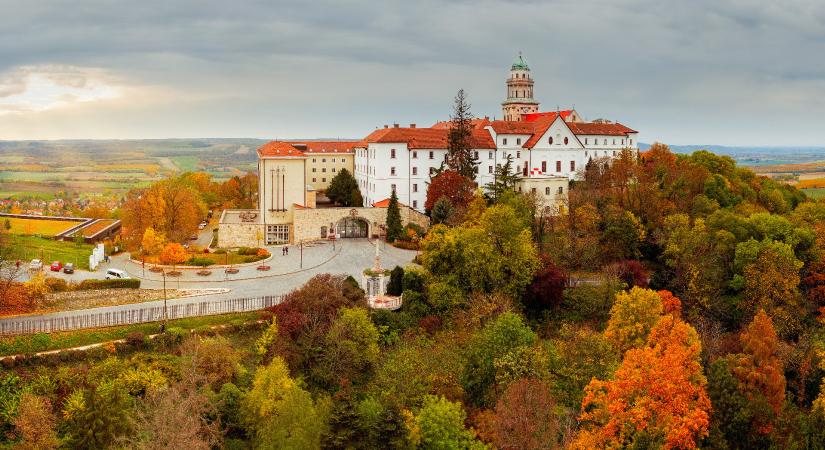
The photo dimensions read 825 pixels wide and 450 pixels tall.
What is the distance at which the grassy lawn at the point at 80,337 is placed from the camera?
87.0 ft

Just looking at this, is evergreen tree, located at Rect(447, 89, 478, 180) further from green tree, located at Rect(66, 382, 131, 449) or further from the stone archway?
green tree, located at Rect(66, 382, 131, 449)

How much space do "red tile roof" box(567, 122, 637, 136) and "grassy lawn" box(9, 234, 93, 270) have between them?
3890 cm

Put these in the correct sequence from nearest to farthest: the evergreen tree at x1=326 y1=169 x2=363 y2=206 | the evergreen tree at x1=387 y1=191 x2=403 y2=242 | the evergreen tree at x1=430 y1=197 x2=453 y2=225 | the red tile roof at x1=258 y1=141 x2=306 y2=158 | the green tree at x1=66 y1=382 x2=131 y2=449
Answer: the green tree at x1=66 y1=382 x2=131 y2=449 → the evergreen tree at x1=430 y1=197 x2=453 y2=225 → the evergreen tree at x1=387 y1=191 x2=403 y2=242 → the red tile roof at x1=258 y1=141 x2=306 y2=158 → the evergreen tree at x1=326 y1=169 x2=363 y2=206

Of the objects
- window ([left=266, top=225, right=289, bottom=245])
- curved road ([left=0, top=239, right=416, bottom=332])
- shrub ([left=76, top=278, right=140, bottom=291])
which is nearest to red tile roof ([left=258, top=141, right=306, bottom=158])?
window ([left=266, top=225, right=289, bottom=245])

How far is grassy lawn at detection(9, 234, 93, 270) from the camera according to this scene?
40.3 meters

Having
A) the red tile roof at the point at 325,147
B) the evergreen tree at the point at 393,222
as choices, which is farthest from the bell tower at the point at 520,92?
the evergreen tree at the point at 393,222

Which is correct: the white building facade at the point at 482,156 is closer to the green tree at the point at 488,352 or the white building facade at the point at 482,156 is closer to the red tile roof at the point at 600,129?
the red tile roof at the point at 600,129

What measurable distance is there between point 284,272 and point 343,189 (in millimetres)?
17253

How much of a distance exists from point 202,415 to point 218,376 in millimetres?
2666

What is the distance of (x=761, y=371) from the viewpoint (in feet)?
82.5

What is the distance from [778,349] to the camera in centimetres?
2820

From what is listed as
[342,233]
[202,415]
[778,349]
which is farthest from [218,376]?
[342,233]

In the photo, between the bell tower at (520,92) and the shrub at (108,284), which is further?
the bell tower at (520,92)

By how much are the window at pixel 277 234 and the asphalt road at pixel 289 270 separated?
157cm
